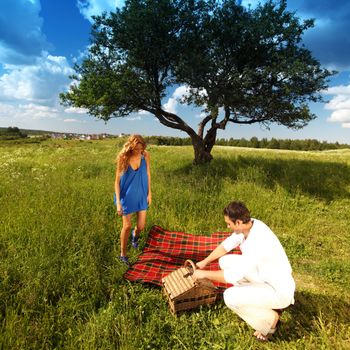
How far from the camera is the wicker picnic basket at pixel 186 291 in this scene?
3.85m

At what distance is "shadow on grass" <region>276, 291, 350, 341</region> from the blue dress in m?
3.20

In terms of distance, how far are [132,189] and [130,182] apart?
0.48ft

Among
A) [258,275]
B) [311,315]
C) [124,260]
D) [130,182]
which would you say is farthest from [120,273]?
→ [311,315]

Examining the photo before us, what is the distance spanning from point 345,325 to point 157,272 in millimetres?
2921

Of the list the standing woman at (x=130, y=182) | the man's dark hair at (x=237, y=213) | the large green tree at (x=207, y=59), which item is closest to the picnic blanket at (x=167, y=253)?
the standing woman at (x=130, y=182)

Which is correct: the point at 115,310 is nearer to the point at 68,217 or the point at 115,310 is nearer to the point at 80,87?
the point at 68,217

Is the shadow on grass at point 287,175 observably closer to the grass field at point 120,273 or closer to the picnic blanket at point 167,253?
the grass field at point 120,273

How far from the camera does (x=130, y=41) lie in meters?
13.5

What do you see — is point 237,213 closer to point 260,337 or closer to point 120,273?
point 260,337

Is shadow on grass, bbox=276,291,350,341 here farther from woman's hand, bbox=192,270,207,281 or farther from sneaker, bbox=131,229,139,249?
sneaker, bbox=131,229,139,249

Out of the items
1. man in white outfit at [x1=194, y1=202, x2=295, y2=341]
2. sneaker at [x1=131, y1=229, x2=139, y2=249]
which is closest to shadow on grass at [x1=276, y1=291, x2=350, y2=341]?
man in white outfit at [x1=194, y1=202, x2=295, y2=341]

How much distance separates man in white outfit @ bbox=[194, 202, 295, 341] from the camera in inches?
131

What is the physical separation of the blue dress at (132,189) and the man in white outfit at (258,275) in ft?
7.92

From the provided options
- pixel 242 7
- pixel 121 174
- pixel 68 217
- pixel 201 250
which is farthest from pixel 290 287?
pixel 242 7
